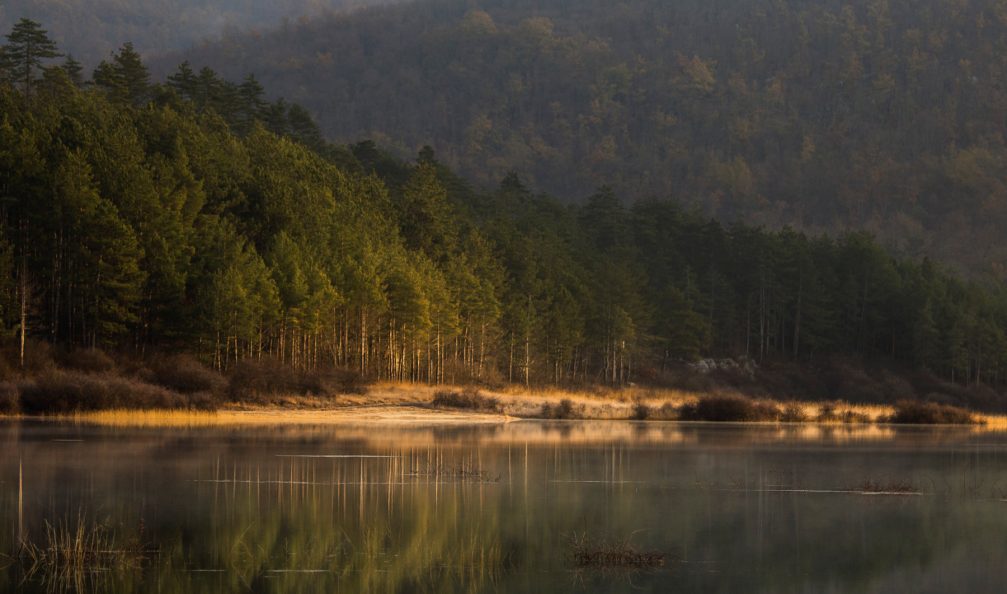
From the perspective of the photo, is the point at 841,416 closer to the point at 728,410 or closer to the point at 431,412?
the point at 728,410

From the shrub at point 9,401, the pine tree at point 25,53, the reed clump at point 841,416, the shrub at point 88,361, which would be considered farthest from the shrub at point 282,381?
the pine tree at point 25,53

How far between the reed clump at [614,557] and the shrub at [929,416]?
6417cm

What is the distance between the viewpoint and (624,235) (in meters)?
169

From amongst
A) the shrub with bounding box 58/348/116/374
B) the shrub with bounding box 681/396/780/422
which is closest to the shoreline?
the shrub with bounding box 681/396/780/422

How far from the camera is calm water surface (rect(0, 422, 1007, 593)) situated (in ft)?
61.7

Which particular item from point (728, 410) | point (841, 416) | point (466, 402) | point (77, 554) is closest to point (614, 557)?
point (77, 554)

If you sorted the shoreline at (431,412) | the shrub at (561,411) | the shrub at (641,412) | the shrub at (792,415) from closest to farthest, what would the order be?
the shoreline at (431,412) → the shrub at (561,411) → the shrub at (792,415) → the shrub at (641,412)

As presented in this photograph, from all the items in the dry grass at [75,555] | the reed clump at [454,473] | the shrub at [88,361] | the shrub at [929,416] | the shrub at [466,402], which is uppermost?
the dry grass at [75,555]

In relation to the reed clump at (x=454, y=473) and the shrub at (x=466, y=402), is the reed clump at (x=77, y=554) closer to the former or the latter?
the reed clump at (x=454, y=473)

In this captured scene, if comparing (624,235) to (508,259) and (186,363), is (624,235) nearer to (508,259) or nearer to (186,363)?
(508,259)

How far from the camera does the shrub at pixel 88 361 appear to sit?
6372cm

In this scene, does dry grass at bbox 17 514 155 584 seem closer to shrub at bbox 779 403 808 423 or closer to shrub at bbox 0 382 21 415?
shrub at bbox 0 382 21 415

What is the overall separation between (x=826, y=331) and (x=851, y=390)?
17.1 meters

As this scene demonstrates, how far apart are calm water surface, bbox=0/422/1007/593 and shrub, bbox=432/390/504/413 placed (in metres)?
30.4
